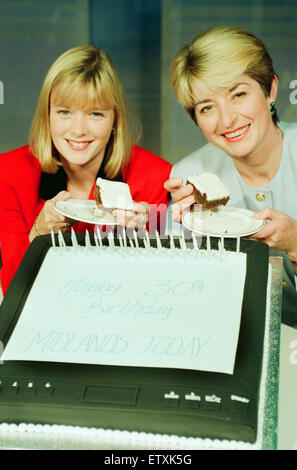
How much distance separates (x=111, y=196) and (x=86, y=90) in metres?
0.30

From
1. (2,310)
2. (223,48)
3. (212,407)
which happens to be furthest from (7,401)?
(223,48)

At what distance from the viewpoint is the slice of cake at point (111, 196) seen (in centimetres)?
128

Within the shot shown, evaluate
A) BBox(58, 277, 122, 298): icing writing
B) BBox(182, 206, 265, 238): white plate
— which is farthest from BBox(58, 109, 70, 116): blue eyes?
BBox(58, 277, 122, 298): icing writing

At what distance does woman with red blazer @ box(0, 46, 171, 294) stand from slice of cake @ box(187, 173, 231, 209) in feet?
0.51

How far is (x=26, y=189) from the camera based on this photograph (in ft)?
4.87

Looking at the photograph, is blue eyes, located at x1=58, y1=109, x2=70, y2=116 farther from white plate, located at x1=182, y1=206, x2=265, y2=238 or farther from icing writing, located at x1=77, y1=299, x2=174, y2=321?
icing writing, located at x1=77, y1=299, x2=174, y2=321

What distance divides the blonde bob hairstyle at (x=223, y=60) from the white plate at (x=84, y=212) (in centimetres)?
40

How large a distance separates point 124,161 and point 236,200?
1.14 feet

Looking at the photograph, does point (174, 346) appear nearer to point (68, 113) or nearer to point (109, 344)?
point (109, 344)

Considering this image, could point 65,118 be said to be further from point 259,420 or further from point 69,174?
point 259,420

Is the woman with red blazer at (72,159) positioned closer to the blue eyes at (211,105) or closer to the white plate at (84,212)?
the white plate at (84,212)

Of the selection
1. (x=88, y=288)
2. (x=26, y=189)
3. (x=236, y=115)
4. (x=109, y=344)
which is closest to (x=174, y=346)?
(x=109, y=344)

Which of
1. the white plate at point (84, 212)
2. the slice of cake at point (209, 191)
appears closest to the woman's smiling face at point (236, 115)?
the slice of cake at point (209, 191)
